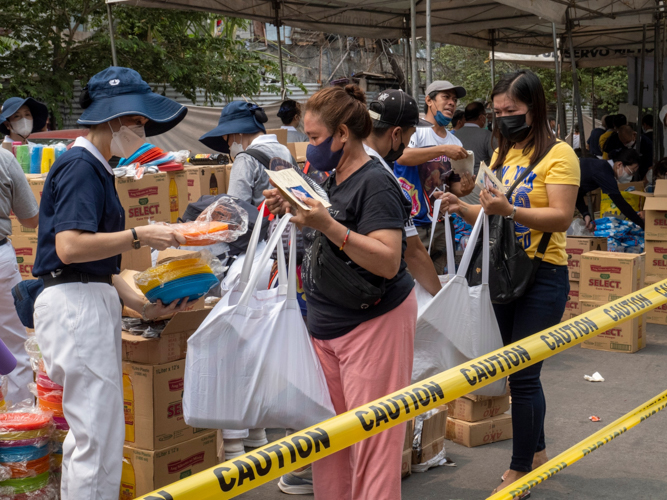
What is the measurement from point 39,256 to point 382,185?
1325 mm

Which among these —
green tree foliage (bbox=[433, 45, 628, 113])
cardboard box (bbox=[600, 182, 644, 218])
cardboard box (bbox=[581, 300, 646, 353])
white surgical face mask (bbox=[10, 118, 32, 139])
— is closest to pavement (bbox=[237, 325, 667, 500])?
cardboard box (bbox=[581, 300, 646, 353])

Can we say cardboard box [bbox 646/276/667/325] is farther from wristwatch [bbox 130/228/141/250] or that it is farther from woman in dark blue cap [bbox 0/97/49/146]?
woman in dark blue cap [bbox 0/97/49/146]

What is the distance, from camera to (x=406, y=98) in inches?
121

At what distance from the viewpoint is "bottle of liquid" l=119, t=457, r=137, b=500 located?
3.29 m

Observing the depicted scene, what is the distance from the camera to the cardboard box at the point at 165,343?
320cm

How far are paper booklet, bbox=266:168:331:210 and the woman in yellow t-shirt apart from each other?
1.05 m

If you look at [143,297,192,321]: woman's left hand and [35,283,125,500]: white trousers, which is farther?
[143,297,192,321]: woman's left hand

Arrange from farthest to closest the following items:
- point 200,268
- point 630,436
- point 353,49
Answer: point 353,49
point 630,436
point 200,268

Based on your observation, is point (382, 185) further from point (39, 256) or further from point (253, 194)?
point (253, 194)

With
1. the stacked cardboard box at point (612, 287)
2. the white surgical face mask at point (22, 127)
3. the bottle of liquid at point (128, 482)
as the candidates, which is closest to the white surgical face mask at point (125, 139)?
the bottle of liquid at point (128, 482)

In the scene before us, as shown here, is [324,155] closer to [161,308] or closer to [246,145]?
[161,308]

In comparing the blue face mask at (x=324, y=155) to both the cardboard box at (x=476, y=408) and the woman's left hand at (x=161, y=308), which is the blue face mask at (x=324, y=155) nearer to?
the woman's left hand at (x=161, y=308)

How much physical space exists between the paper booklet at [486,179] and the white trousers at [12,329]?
282 centimetres

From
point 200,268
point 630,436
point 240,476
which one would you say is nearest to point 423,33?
point 630,436
